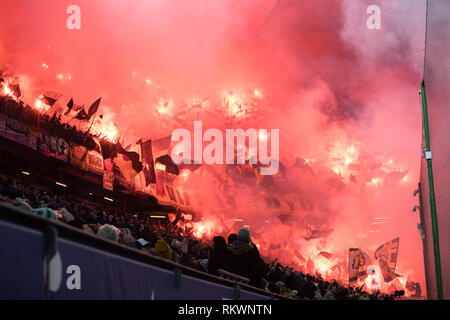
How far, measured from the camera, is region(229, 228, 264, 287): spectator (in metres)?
6.59

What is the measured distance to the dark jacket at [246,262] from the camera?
6.59 meters

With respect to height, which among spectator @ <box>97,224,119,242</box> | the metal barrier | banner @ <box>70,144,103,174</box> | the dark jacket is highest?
banner @ <box>70,144,103,174</box>

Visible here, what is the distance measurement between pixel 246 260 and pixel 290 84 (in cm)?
2771

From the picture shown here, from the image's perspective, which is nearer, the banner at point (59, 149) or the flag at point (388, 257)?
the banner at point (59, 149)

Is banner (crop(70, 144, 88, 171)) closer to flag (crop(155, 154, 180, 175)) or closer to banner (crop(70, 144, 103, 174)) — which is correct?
banner (crop(70, 144, 103, 174))

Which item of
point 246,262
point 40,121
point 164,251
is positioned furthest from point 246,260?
point 40,121

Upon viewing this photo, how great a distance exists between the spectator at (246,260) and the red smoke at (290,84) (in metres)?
22.1

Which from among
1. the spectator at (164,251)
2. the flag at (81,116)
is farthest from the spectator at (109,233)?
the flag at (81,116)

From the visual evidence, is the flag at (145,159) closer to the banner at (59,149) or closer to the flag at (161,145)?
the flag at (161,145)

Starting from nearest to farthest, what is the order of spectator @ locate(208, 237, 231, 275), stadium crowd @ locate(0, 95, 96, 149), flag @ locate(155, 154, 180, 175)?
spectator @ locate(208, 237, 231, 275), stadium crowd @ locate(0, 95, 96, 149), flag @ locate(155, 154, 180, 175)

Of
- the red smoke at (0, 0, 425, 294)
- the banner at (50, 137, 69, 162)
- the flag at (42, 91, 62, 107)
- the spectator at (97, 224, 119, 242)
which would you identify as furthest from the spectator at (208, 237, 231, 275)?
the red smoke at (0, 0, 425, 294)

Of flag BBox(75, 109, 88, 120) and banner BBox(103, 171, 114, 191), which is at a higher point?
flag BBox(75, 109, 88, 120)

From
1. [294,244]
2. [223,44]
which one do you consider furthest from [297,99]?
[294,244]
